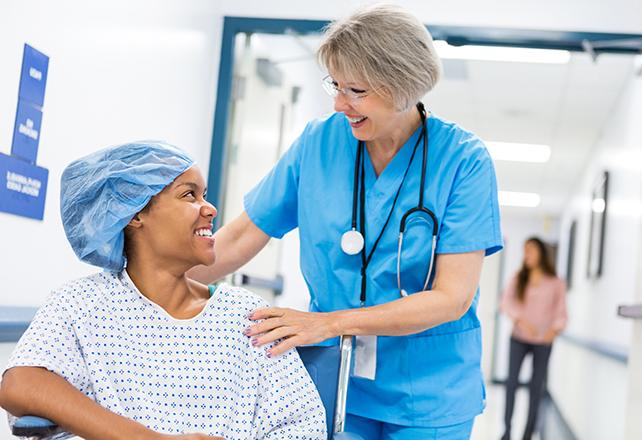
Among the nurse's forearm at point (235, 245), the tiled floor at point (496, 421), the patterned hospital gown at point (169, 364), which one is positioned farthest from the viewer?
the tiled floor at point (496, 421)

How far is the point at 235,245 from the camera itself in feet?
6.59

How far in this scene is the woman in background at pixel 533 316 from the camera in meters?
5.85

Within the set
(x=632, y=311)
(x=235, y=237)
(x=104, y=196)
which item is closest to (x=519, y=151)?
(x=632, y=311)

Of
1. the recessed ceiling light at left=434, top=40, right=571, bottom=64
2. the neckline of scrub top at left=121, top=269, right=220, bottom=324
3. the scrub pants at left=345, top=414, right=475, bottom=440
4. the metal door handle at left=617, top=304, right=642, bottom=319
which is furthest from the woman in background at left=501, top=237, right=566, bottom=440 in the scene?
the neckline of scrub top at left=121, top=269, right=220, bottom=324

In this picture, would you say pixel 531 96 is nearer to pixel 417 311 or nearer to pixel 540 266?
pixel 540 266

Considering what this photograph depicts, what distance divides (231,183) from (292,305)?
1.36 metres

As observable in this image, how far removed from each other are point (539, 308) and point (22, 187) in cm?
471

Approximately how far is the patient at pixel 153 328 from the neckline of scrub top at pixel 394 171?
0.38 metres

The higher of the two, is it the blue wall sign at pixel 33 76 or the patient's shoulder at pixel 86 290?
the blue wall sign at pixel 33 76

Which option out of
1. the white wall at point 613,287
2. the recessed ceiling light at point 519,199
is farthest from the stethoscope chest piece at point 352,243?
the recessed ceiling light at point 519,199

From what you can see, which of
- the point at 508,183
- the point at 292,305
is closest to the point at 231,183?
the point at 292,305

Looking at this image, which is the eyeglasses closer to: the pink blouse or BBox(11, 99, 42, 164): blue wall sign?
BBox(11, 99, 42, 164): blue wall sign

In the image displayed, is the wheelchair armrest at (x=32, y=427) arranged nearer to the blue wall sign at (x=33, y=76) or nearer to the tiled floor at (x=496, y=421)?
the blue wall sign at (x=33, y=76)

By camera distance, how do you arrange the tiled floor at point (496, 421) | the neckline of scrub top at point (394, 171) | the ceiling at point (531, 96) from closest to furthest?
the neckline of scrub top at point (394, 171) → the ceiling at point (531, 96) → the tiled floor at point (496, 421)
